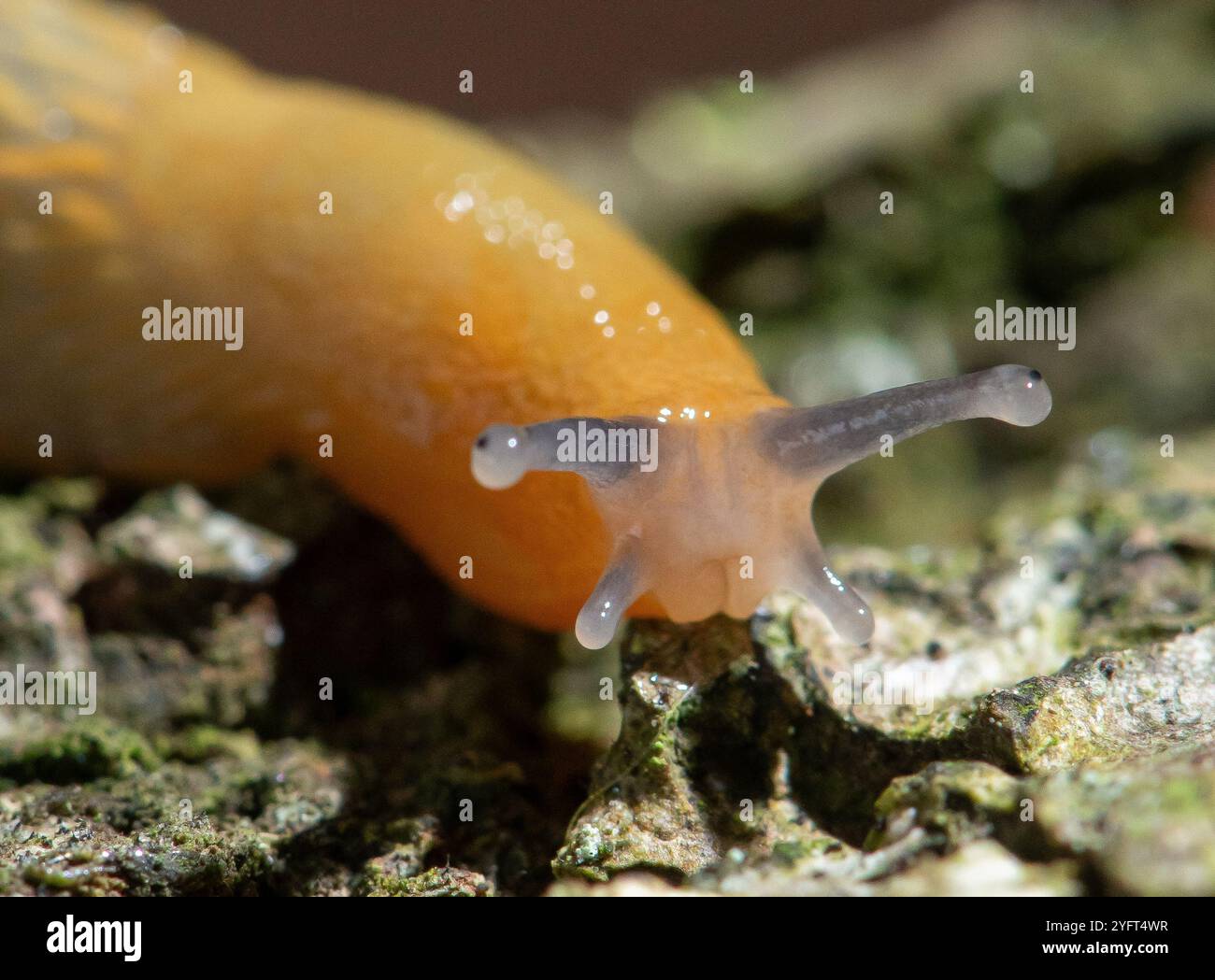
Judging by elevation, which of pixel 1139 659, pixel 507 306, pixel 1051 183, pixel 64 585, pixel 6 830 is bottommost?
pixel 6 830

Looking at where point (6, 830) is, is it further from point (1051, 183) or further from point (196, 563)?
point (1051, 183)

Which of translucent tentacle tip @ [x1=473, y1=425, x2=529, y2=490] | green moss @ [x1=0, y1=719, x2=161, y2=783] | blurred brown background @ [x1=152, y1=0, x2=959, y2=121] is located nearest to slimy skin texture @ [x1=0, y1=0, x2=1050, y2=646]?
translucent tentacle tip @ [x1=473, y1=425, x2=529, y2=490]

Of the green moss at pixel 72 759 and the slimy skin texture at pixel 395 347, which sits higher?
the slimy skin texture at pixel 395 347

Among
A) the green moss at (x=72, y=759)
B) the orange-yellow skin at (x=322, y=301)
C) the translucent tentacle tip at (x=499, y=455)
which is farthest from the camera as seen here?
the orange-yellow skin at (x=322, y=301)

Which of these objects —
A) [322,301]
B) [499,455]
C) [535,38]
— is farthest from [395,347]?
[535,38]

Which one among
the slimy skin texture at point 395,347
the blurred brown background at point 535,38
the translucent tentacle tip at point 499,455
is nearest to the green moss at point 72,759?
the slimy skin texture at point 395,347

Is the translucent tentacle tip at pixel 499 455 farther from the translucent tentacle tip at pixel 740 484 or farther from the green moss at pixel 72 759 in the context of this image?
the green moss at pixel 72 759
